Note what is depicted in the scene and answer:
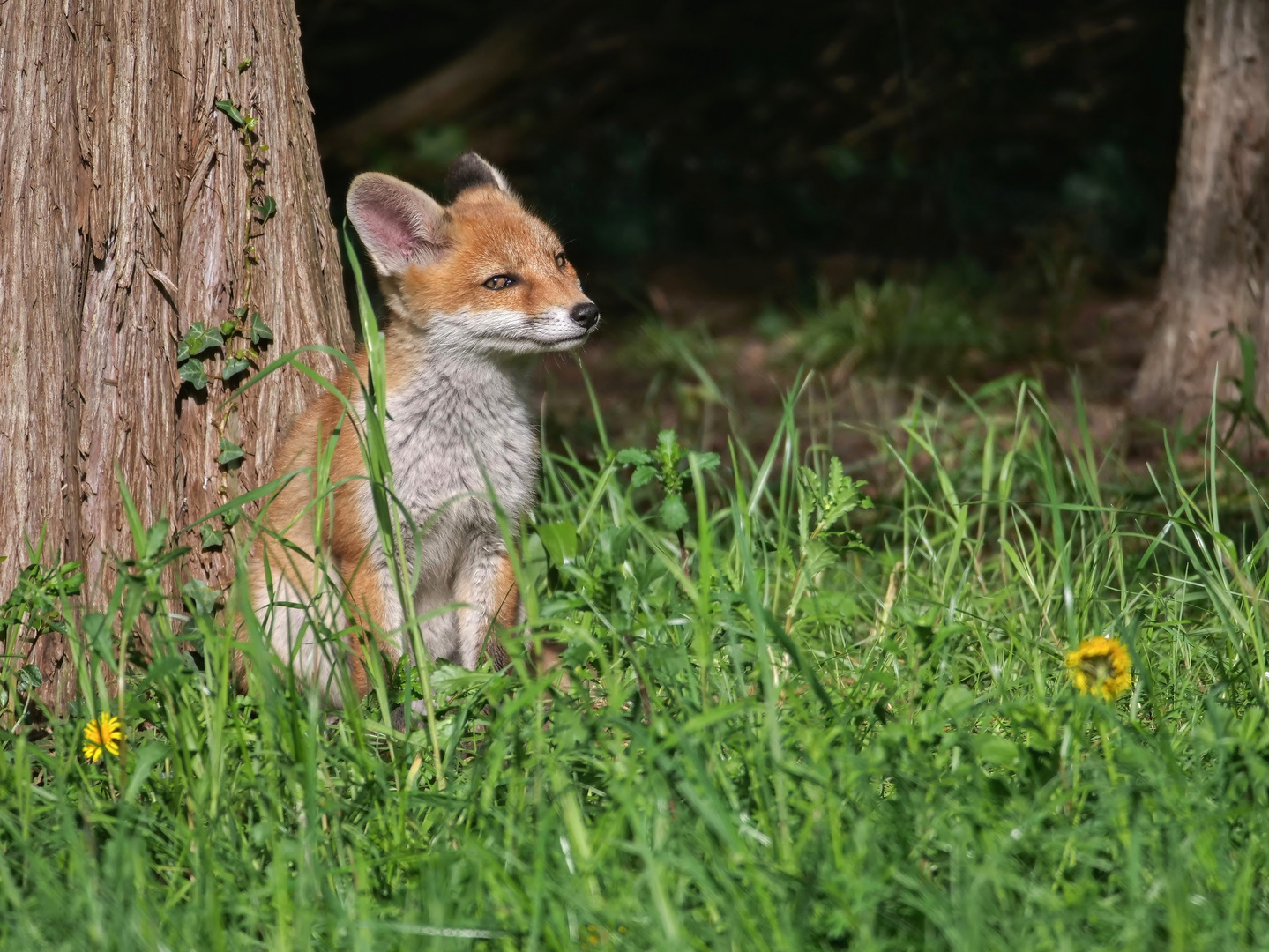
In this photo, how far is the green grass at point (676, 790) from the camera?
89.7 inches

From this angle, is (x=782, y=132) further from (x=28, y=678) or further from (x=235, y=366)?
(x=28, y=678)

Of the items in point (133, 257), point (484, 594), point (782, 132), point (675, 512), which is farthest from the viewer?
point (782, 132)

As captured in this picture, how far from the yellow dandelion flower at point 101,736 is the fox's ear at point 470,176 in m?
2.58

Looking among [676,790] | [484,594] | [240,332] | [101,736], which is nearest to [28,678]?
[101,736]

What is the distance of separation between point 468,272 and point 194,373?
39.6 inches

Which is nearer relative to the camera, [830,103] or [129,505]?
[129,505]

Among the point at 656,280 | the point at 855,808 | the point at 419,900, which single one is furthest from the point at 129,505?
the point at 656,280

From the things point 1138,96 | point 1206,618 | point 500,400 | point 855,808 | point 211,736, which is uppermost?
point 1138,96

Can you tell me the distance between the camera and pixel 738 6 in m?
10.5

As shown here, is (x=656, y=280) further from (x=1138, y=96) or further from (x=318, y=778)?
(x=318, y=778)

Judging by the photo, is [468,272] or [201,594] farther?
[468,272]

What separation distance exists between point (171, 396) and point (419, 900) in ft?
6.66

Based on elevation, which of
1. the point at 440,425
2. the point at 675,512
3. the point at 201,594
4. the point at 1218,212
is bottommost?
the point at 201,594

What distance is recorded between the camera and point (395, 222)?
4.36 metres
